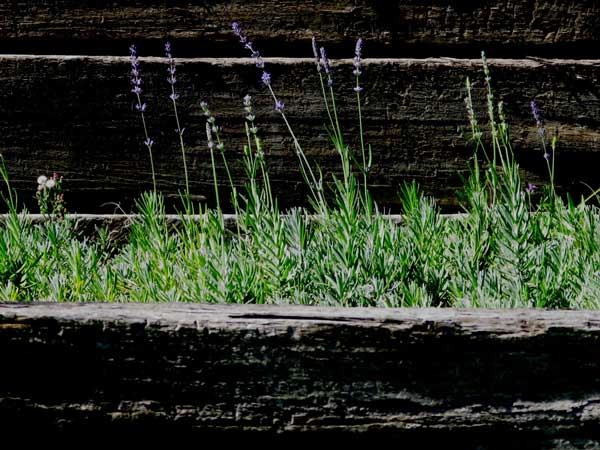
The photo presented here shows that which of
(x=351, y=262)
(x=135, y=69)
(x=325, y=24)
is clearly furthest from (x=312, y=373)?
(x=325, y=24)

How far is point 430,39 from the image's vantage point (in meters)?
2.84

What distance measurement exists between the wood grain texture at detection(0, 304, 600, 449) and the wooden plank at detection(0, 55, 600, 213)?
49.9 inches

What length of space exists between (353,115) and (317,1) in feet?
1.57

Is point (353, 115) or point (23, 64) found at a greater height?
point (23, 64)

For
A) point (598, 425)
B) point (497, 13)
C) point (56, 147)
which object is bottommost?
point (598, 425)

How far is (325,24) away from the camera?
2834 millimetres

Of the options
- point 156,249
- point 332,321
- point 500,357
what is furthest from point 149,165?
point 500,357

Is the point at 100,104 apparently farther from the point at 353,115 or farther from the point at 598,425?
the point at 598,425

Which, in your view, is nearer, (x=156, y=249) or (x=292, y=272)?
(x=292, y=272)

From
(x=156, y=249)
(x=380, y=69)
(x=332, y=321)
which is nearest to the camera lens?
(x=332, y=321)

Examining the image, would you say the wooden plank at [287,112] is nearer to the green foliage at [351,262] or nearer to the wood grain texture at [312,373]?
the green foliage at [351,262]

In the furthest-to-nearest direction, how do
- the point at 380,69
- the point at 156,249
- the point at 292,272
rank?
1. the point at 380,69
2. the point at 156,249
3. the point at 292,272

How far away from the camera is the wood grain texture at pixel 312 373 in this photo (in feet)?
5.28

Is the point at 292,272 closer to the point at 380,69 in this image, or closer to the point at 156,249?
the point at 156,249
